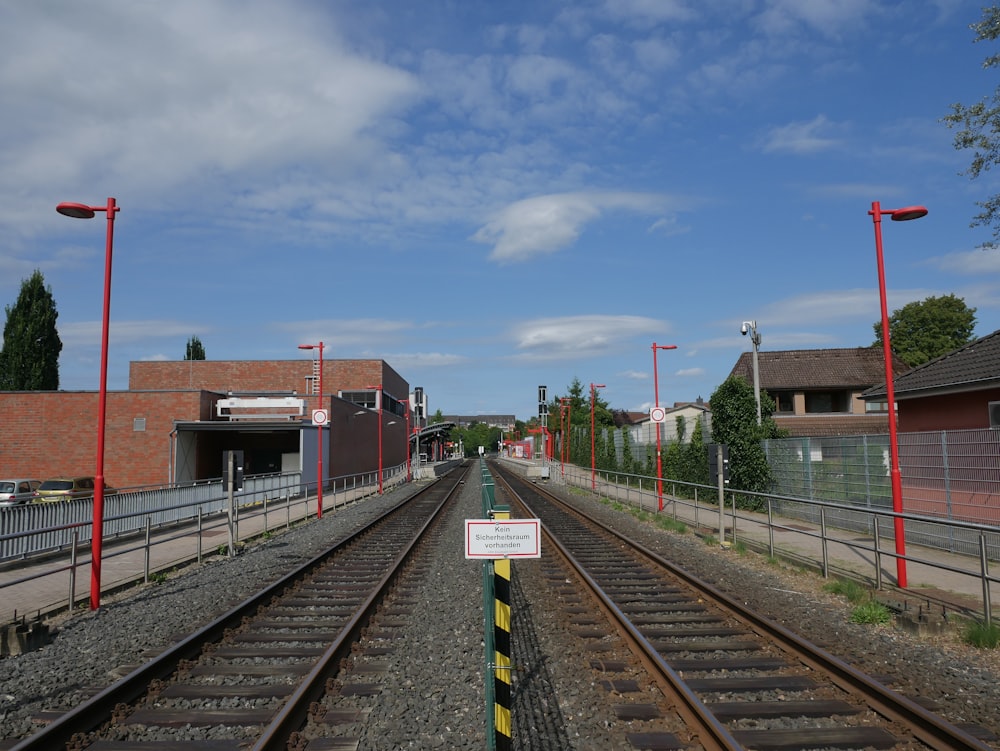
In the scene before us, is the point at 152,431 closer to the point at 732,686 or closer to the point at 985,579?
the point at 732,686

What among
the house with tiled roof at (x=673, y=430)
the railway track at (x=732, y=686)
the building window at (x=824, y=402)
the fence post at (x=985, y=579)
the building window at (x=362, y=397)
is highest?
the building window at (x=362, y=397)

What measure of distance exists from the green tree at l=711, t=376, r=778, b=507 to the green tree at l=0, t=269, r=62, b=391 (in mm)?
59231

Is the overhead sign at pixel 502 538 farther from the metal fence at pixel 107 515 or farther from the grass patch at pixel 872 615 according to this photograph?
the metal fence at pixel 107 515

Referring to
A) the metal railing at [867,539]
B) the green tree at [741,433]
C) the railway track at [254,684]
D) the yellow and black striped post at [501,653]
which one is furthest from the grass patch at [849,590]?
the green tree at [741,433]

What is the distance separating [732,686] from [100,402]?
9700 millimetres

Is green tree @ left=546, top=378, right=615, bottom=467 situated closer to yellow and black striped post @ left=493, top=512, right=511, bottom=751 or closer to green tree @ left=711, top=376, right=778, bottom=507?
green tree @ left=711, top=376, right=778, bottom=507

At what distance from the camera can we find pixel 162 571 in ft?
45.0

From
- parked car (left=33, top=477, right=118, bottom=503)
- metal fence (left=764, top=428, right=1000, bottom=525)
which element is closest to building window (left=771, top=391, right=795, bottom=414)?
metal fence (left=764, top=428, right=1000, bottom=525)

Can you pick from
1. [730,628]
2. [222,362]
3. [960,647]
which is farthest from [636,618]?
[222,362]

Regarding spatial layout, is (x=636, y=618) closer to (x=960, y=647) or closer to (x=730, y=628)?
(x=730, y=628)

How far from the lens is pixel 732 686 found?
6672 millimetres

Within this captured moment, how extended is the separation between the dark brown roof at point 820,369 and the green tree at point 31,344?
187 feet

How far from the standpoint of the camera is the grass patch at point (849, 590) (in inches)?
402

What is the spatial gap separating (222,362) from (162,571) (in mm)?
57848
